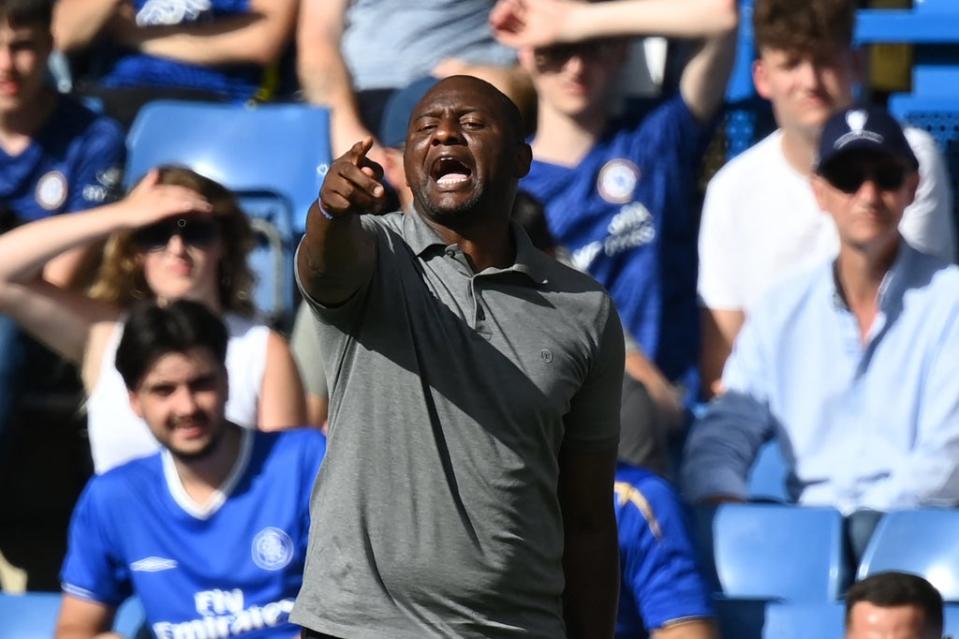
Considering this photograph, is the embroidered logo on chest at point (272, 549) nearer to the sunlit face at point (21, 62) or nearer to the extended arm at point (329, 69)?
the extended arm at point (329, 69)

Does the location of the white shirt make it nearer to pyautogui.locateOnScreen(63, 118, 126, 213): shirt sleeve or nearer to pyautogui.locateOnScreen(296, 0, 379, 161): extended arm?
pyautogui.locateOnScreen(296, 0, 379, 161): extended arm

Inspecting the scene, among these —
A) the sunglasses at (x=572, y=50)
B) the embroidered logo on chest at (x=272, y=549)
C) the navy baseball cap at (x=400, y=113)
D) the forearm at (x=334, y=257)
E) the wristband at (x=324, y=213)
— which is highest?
the sunglasses at (x=572, y=50)

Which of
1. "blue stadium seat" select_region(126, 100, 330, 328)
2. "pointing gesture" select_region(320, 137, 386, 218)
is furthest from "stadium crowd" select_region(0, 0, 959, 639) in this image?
"blue stadium seat" select_region(126, 100, 330, 328)

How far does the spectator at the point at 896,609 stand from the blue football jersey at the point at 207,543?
120 centimetres

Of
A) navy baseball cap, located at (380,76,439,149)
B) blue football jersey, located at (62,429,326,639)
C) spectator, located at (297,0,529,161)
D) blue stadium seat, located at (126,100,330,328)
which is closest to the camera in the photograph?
blue football jersey, located at (62,429,326,639)

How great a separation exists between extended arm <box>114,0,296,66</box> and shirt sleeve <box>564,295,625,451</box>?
136 inches

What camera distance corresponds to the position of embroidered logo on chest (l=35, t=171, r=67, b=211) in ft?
17.6

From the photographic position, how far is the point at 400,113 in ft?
16.1

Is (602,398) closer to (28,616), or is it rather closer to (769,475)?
(28,616)

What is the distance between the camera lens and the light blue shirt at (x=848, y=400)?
4383mm

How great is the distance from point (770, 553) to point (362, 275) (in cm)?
201

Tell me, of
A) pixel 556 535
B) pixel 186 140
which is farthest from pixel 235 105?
pixel 556 535

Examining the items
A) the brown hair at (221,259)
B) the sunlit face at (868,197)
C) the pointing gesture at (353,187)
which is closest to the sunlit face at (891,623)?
the sunlit face at (868,197)

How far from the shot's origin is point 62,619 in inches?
159
